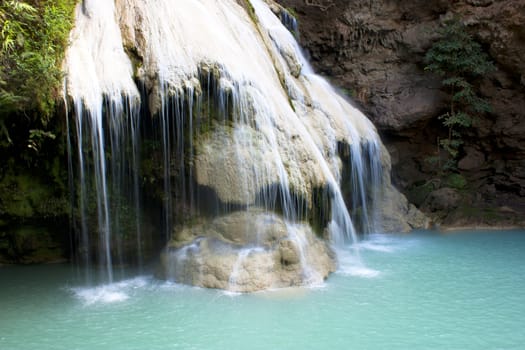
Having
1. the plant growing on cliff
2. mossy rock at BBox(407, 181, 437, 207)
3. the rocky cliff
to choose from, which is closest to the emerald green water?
mossy rock at BBox(407, 181, 437, 207)

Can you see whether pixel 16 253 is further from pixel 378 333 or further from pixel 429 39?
pixel 429 39

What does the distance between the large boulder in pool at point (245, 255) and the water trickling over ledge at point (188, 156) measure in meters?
0.02

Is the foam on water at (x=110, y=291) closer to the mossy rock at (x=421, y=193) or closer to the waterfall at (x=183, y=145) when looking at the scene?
the waterfall at (x=183, y=145)

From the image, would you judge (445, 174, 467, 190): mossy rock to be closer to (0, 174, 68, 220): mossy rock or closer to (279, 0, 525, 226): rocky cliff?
(279, 0, 525, 226): rocky cliff

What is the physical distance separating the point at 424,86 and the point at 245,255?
996 cm

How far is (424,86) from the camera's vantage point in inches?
584

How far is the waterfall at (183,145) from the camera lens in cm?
743

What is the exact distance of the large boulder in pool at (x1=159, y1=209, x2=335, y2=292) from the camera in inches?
283

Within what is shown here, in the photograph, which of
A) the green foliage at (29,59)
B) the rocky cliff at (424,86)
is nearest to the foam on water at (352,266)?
the rocky cliff at (424,86)

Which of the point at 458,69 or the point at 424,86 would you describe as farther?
the point at 424,86

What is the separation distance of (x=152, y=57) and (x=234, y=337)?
15.1 feet

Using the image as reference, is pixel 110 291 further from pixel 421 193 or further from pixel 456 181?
pixel 456 181

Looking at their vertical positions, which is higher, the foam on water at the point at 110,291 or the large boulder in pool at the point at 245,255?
the large boulder in pool at the point at 245,255

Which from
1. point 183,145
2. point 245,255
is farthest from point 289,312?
point 183,145
